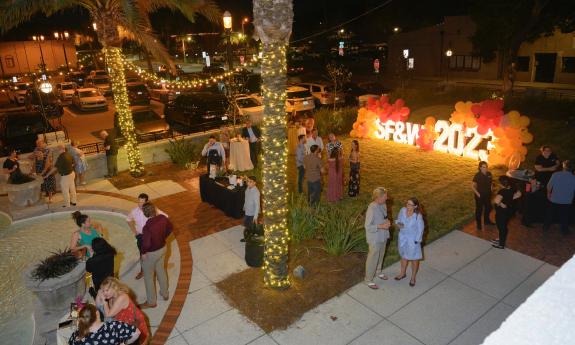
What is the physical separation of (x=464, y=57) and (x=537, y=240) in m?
35.9

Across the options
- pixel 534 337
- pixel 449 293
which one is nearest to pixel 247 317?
pixel 449 293

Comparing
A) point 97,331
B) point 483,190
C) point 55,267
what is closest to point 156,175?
point 55,267

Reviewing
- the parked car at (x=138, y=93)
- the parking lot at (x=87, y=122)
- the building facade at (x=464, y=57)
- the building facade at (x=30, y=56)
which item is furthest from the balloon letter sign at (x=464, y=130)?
the building facade at (x=30, y=56)

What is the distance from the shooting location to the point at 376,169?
14.8 meters

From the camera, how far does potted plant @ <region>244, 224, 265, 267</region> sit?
331 inches

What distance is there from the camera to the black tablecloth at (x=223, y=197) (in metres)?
10.8

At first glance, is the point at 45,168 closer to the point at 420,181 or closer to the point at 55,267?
the point at 55,267

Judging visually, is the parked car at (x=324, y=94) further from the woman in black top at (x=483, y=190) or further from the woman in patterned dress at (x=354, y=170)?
the woman in black top at (x=483, y=190)

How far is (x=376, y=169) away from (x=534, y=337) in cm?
1334

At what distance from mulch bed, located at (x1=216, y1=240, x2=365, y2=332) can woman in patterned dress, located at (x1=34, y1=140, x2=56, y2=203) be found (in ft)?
23.7

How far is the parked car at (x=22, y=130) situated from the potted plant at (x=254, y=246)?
475 inches

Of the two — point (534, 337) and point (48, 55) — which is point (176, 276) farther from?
point (48, 55)

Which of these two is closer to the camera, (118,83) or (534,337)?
(534,337)

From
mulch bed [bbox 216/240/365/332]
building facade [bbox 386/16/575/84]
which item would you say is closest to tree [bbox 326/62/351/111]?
building facade [bbox 386/16/575/84]
